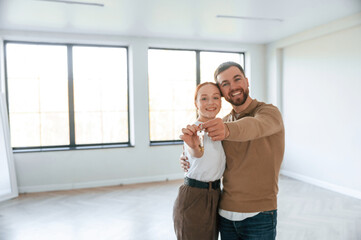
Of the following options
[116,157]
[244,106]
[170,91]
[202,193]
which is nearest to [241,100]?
[244,106]

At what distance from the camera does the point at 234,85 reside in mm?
1455

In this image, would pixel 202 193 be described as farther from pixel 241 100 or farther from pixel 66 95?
pixel 66 95

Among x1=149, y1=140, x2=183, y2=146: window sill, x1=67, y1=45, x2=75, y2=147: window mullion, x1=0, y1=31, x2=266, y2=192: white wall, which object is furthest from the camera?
x1=149, y1=140, x2=183, y2=146: window sill

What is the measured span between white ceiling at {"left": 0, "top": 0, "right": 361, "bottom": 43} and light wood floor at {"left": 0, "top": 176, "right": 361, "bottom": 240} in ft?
8.99

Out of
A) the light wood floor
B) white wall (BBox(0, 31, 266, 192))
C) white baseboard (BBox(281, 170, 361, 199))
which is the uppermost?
white wall (BBox(0, 31, 266, 192))

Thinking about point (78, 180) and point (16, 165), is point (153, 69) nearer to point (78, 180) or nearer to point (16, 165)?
point (78, 180)

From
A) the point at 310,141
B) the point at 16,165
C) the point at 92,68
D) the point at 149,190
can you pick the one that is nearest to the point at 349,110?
the point at 310,141

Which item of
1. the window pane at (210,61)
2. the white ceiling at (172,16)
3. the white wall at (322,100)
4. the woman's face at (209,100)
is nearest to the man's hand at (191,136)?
the woman's face at (209,100)

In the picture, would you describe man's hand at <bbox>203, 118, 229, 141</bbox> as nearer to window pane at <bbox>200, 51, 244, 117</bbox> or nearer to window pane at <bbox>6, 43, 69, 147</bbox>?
window pane at <bbox>6, 43, 69, 147</bbox>

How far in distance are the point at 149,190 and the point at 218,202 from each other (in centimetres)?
392

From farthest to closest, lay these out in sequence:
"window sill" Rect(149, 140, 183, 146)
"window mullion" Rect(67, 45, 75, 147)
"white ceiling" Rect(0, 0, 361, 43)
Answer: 1. "window sill" Rect(149, 140, 183, 146)
2. "window mullion" Rect(67, 45, 75, 147)
3. "white ceiling" Rect(0, 0, 361, 43)

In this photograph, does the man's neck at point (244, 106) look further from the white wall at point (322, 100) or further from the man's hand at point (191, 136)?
the white wall at point (322, 100)

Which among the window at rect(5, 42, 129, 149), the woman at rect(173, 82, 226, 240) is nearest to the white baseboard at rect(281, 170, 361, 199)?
the window at rect(5, 42, 129, 149)

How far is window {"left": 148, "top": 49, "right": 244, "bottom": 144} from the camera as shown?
19.9 feet
